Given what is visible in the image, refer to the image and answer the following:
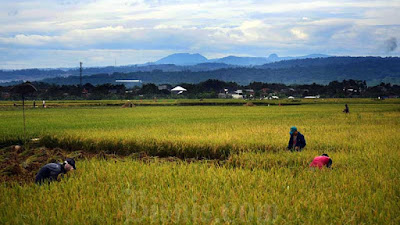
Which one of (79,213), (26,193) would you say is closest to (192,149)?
(26,193)

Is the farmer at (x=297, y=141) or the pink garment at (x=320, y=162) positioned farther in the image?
the farmer at (x=297, y=141)

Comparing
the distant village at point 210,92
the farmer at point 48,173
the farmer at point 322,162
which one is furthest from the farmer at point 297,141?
the distant village at point 210,92

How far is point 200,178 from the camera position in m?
8.05

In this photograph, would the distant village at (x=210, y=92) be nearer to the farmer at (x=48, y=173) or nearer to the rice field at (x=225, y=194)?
the farmer at (x=48, y=173)

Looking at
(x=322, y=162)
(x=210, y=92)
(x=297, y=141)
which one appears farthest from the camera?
(x=210, y=92)

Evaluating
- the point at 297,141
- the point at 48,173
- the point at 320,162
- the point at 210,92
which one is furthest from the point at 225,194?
the point at 210,92

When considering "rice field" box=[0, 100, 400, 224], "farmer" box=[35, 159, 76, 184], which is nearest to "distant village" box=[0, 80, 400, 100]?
"farmer" box=[35, 159, 76, 184]

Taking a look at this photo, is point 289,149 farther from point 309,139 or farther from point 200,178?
point 200,178

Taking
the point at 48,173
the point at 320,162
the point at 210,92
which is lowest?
the point at 210,92

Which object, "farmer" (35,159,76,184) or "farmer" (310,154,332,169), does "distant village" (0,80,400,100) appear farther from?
"farmer" (310,154,332,169)

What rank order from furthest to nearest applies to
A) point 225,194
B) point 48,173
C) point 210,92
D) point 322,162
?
point 210,92
point 322,162
point 48,173
point 225,194

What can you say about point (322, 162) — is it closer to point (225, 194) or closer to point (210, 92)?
point (225, 194)

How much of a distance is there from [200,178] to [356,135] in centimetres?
897

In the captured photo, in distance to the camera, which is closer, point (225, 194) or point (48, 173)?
point (225, 194)
